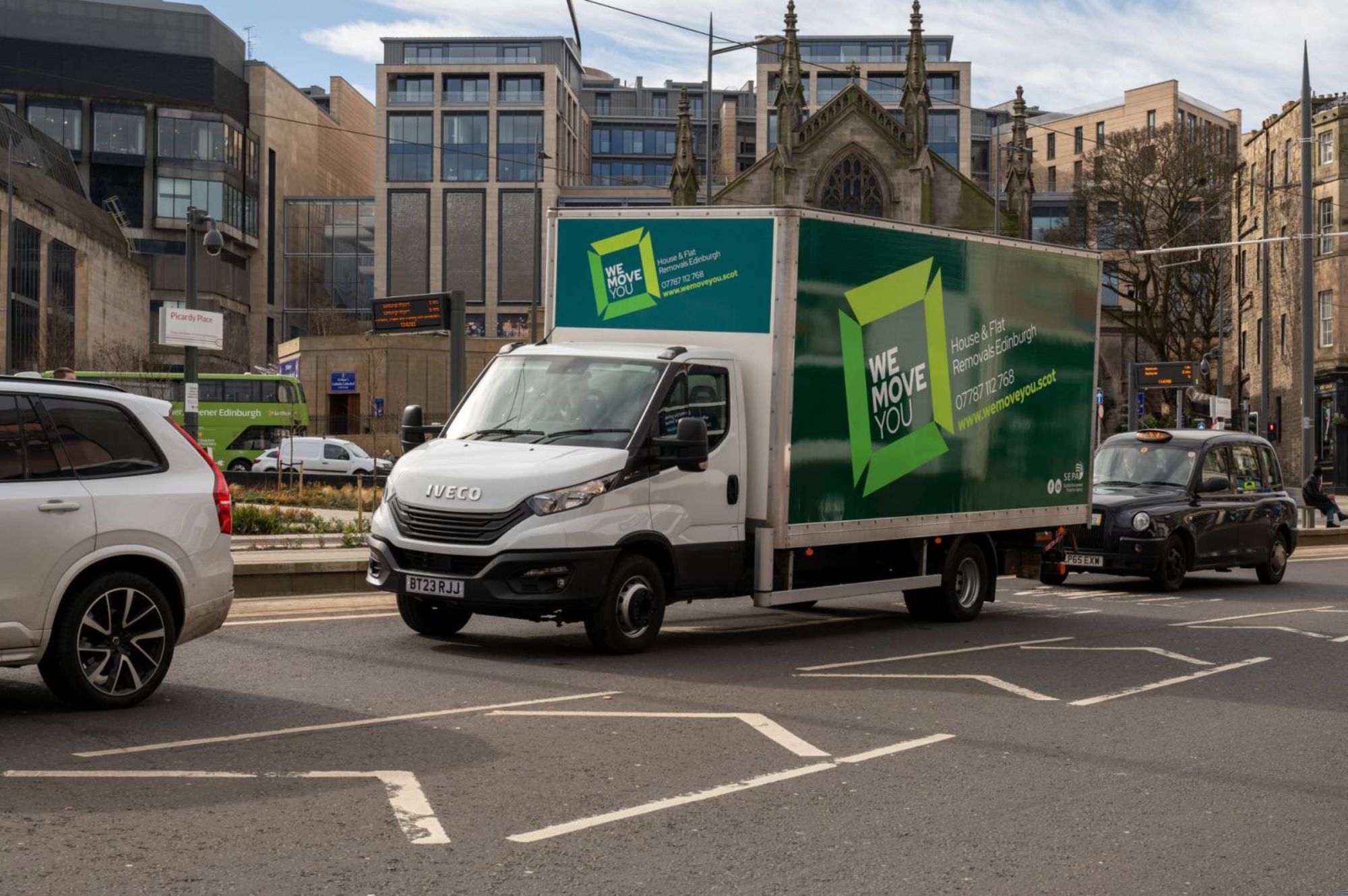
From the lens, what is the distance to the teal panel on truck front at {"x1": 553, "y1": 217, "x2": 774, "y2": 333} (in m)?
11.6

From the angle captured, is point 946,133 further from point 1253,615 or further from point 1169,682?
point 1169,682

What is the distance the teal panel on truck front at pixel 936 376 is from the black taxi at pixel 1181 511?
9.78 feet

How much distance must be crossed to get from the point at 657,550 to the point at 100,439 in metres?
4.06

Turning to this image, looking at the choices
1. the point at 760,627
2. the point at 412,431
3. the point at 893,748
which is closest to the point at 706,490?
the point at 412,431

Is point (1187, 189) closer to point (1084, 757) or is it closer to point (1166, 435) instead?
point (1166, 435)

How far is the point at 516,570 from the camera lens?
10086 millimetres

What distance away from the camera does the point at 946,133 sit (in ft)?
379

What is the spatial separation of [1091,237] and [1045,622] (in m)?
54.9

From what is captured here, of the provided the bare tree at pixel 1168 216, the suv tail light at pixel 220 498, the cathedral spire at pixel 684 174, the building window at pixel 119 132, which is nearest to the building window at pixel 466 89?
the building window at pixel 119 132

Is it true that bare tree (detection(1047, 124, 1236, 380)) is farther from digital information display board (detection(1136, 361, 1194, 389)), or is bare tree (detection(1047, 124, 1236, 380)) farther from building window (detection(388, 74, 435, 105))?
building window (detection(388, 74, 435, 105))

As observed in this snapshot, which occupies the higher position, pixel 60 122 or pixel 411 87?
pixel 411 87

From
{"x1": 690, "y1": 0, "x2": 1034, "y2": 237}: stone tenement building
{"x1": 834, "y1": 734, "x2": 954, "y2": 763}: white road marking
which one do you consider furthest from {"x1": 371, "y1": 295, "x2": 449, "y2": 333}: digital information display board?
{"x1": 690, "y1": 0, "x2": 1034, "y2": 237}: stone tenement building

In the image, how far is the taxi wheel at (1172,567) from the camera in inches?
712

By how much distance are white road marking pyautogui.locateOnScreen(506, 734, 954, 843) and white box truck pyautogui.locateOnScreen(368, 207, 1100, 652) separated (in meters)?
3.21
